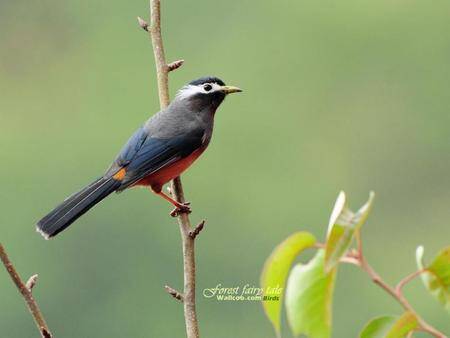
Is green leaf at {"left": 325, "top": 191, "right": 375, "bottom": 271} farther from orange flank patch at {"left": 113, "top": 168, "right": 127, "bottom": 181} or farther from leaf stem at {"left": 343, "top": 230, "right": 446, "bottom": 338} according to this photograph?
orange flank patch at {"left": 113, "top": 168, "right": 127, "bottom": 181}

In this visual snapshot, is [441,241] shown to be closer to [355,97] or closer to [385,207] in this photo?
[385,207]

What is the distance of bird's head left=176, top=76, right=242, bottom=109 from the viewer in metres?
5.52

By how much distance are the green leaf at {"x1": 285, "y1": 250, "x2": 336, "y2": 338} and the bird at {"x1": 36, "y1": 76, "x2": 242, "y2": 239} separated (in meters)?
2.71

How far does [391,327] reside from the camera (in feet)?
6.93

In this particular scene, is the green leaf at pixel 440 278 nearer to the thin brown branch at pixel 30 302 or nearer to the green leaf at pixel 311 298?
the green leaf at pixel 311 298

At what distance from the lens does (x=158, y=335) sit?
1054 inches

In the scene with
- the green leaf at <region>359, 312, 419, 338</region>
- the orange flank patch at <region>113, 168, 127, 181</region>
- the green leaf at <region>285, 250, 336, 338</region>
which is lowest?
the orange flank patch at <region>113, 168, 127, 181</region>

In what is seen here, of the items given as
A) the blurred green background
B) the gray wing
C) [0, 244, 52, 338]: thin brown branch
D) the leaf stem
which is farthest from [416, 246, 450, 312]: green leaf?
the blurred green background

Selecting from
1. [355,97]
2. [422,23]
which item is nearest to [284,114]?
[355,97]

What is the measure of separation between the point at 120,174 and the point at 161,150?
0.79 feet

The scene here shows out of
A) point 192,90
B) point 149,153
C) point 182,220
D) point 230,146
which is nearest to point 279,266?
point 182,220

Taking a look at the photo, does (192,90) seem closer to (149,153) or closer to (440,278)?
(149,153)

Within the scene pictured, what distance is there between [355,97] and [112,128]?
1262cm

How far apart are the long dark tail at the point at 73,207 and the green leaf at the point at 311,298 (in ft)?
7.89
